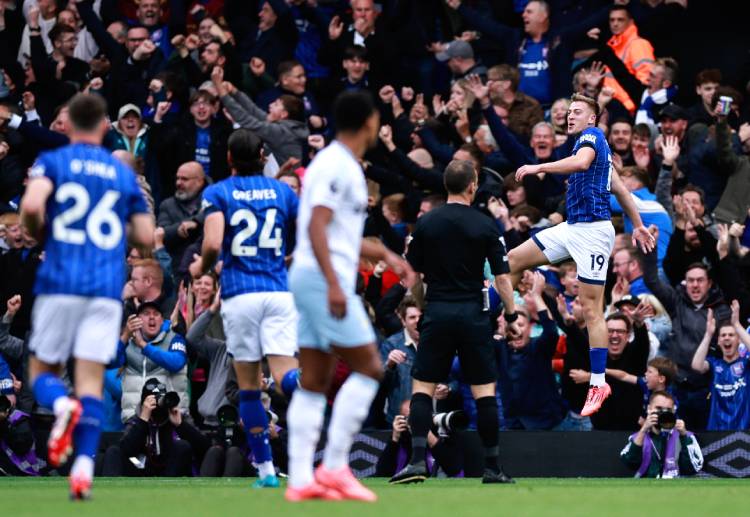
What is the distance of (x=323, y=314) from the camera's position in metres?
8.84

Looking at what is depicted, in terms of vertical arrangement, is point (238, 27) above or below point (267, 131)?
above

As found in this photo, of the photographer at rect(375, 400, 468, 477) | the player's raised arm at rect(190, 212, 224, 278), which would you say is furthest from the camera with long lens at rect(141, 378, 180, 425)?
the player's raised arm at rect(190, 212, 224, 278)

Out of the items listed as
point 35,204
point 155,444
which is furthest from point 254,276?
point 155,444

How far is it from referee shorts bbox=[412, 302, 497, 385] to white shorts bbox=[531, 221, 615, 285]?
7.34 feet

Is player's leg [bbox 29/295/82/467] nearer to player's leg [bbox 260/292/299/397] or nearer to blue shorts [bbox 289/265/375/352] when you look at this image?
blue shorts [bbox 289/265/375/352]

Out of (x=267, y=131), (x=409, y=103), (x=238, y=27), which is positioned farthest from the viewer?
(x=238, y=27)

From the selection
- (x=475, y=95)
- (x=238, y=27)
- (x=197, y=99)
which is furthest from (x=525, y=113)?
(x=238, y=27)

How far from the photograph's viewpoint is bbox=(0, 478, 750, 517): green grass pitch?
8477 mm

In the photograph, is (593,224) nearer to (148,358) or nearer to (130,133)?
(148,358)

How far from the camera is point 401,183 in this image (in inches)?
753

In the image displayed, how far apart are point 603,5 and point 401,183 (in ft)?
14.7

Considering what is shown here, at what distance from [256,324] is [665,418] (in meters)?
4.88

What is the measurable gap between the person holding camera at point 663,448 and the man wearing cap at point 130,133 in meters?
8.19

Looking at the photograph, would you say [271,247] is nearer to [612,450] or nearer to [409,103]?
[612,450]
